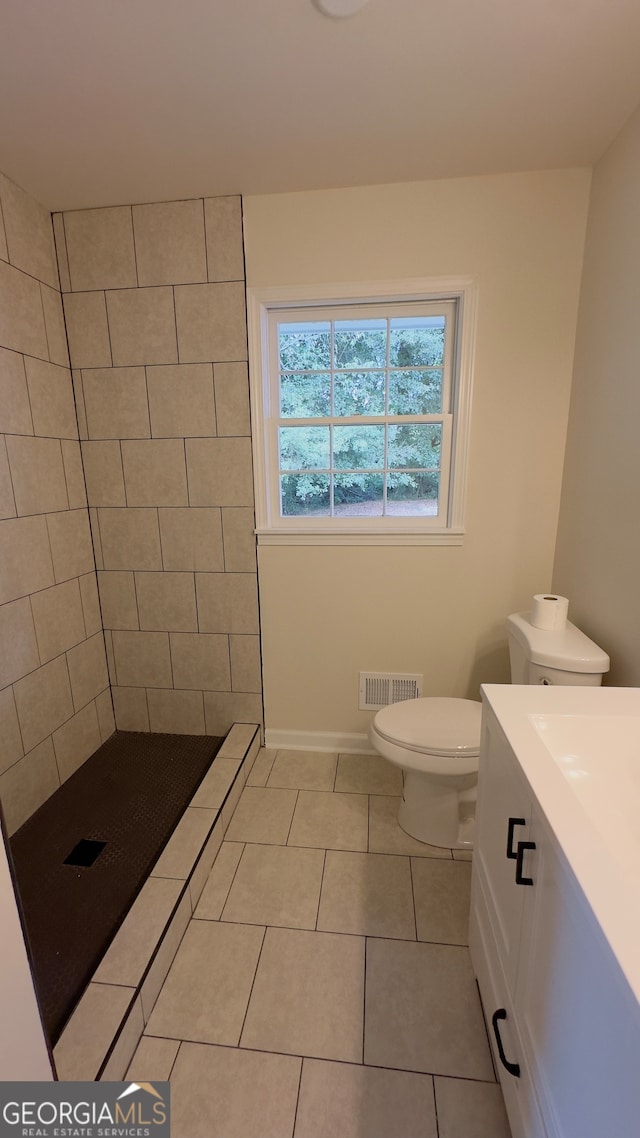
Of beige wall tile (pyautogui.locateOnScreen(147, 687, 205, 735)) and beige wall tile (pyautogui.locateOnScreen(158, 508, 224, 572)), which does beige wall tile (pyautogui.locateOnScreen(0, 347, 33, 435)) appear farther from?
beige wall tile (pyautogui.locateOnScreen(147, 687, 205, 735))

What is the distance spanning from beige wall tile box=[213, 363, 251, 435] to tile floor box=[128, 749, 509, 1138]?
1.61 metres

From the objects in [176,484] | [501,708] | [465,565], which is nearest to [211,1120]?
[501,708]

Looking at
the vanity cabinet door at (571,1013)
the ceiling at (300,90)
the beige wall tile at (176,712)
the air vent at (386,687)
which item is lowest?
the beige wall tile at (176,712)

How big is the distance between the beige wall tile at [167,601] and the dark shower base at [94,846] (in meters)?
0.57

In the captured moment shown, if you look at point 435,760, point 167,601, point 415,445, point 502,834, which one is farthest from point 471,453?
point 167,601

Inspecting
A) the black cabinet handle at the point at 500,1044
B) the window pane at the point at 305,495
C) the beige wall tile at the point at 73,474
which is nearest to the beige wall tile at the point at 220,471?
the window pane at the point at 305,495

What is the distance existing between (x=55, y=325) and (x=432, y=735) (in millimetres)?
2181

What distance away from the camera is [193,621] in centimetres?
217

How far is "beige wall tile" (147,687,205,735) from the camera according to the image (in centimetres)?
227

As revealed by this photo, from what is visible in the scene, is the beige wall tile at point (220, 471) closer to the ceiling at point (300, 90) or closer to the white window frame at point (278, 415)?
the white window frame at point (278, 415)

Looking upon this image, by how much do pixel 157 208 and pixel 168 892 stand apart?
2442 millimetres

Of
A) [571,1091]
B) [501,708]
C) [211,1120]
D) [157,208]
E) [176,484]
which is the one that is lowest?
[211,1120]

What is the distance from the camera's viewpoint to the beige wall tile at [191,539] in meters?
2.06

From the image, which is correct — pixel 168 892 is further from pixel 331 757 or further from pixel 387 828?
pixel 331 757
